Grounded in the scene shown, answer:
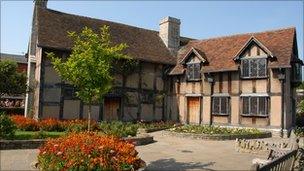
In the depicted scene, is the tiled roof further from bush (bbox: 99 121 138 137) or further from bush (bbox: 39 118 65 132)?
bush (bbox: 39 118 65 132)

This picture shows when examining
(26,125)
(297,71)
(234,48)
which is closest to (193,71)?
(234,48)

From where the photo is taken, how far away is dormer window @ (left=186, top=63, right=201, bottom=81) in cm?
2655

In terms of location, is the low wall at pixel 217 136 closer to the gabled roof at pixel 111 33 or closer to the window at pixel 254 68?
the window at pixel 254 68

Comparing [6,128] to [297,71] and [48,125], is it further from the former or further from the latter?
[297,71]

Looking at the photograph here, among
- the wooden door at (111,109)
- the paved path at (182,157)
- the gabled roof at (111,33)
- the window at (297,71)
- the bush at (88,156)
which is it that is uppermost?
the gabled roof at (111,33)

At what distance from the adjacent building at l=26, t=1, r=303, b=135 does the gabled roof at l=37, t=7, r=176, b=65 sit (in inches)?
3.0

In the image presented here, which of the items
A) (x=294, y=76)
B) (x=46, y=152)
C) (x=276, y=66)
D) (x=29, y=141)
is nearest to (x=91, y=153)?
(x=46, y=152)

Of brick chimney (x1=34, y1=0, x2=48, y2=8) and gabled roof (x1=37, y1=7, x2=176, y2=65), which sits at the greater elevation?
brick chimney (x1=34, y1=0, x2=48, y2=8)

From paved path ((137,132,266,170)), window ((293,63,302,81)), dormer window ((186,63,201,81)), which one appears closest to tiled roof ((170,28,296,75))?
dormer window ((186,63,201,81))

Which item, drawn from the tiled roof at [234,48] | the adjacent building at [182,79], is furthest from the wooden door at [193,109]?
the tiled roof at [234,48]

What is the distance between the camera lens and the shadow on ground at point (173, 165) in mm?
11430

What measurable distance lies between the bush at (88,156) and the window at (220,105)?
1580 centimetres

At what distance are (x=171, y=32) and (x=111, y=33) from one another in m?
6.05

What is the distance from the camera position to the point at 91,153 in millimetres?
8984
